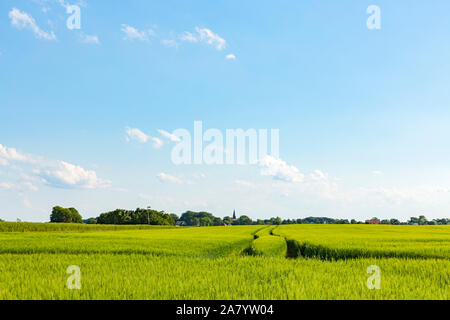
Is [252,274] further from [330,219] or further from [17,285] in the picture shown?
[330,219]

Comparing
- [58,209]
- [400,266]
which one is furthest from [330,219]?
[400,266]

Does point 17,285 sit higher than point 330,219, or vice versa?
point 17,285

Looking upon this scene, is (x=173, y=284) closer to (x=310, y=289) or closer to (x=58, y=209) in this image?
(x=310, y=289)

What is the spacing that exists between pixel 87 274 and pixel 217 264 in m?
4.06

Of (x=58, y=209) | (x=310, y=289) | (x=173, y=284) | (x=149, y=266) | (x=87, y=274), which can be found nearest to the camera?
(x=310, y=289)

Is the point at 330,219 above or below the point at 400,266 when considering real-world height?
below

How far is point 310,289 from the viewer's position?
19.6ft

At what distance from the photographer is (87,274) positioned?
7.98 m

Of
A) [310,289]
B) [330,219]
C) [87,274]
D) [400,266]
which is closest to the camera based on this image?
[310,289]

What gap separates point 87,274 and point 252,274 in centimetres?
443

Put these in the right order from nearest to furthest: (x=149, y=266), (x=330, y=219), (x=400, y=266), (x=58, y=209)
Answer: (x=149, y=266)
(x=400, y=266)
(x=58, y=209)
(x=330, y=219)
